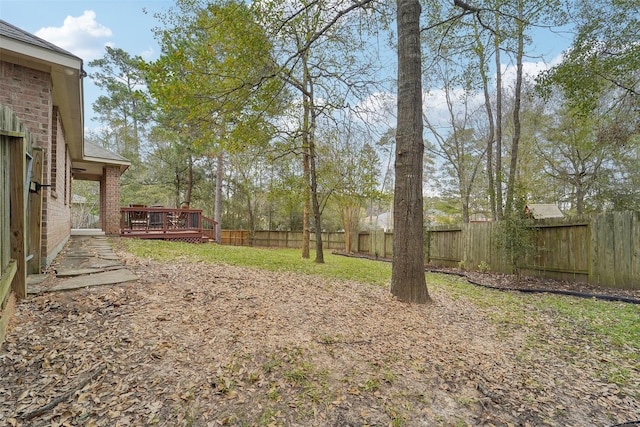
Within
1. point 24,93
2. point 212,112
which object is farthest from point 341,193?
point 24,93

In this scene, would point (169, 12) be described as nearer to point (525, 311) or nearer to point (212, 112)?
point (212, 112)

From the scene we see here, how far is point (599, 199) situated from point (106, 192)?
850 inches

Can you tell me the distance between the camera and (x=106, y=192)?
11336 millimetres

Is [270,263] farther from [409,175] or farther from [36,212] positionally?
[36,212]

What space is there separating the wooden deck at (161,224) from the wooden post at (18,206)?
951 centimetres

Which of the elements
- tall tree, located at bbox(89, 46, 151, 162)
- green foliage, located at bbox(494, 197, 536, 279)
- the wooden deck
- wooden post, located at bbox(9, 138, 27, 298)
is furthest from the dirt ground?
tall tree, located at bbox(89, 46, 151, 162)

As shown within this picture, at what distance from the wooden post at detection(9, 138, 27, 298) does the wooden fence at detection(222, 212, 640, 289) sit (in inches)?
363

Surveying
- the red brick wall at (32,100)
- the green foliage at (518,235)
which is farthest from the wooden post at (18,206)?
the green foliage at (518,235)

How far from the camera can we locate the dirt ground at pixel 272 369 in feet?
6.30

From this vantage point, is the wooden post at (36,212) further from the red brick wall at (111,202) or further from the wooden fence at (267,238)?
the wooden fence at (267,238)

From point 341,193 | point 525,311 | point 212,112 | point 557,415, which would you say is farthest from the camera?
point 341,193

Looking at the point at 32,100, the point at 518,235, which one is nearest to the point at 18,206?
the point at 32,100

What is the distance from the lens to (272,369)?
2354 millimetres

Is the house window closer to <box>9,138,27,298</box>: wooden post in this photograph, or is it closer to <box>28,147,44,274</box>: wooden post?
<box>28,147,44,274</box>: wooden post
